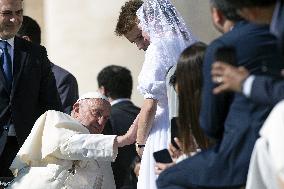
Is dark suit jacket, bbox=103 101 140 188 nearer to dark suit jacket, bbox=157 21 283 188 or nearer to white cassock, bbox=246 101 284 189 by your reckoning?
dark suit jacket, bbox=157 21 283 188

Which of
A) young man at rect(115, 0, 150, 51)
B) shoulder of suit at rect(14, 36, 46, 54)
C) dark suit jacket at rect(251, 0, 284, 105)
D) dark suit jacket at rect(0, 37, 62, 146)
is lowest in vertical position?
dark suit jacket at rect(0, 37, 62, 146)

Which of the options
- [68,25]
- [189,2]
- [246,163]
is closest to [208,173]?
[246,163]

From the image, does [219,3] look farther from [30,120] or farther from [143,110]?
[30,120]

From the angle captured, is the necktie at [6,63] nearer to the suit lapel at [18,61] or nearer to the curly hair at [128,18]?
the suit lapel at [18,61]

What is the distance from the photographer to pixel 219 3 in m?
4.80

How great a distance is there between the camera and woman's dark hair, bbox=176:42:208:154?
5074 millimetres

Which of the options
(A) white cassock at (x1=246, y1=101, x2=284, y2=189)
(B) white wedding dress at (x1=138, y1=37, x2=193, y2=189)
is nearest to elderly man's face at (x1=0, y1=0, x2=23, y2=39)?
(B) white wedding dress at (x1=138, y1=37, x2=193, y2=189)

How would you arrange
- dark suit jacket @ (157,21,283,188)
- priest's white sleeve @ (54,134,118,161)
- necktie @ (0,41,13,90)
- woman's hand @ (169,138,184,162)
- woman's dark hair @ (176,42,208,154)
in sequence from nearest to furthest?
dark suit jacket @ (157,21,283,188) → woman's dark hair @ (176,42,208,154) → woman's hand @ (169,138,184,162) → priest's white sleeve @ (54,134,118,161) → necktie @ (0,41,13,90)

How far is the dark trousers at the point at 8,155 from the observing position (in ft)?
23.3

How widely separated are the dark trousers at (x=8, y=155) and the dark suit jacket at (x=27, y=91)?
60 millimetres

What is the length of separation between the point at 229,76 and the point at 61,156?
7.45ft

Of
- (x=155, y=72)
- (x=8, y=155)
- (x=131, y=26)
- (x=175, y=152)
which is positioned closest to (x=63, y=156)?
(x=8, y=155)

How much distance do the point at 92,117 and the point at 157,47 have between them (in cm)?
69

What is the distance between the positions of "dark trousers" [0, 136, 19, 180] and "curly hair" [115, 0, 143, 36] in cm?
96
